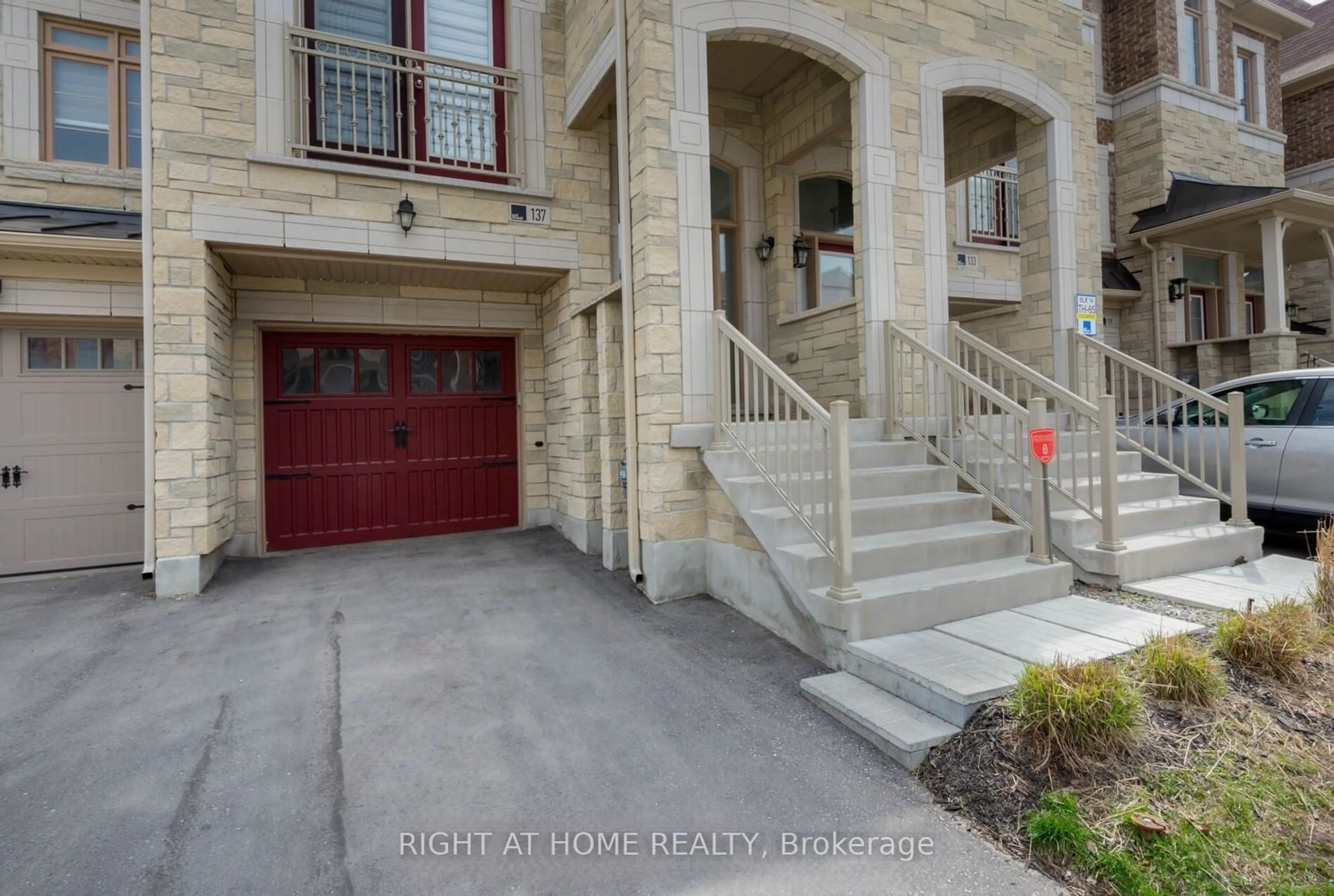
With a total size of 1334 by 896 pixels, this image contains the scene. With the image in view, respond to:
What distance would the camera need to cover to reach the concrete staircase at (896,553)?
131 inches

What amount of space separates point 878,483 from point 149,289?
5448 mm

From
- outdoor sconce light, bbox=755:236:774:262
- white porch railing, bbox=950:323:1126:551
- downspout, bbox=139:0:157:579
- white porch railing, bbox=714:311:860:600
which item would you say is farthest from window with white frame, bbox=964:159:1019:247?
downspout, bbox=139:0:157:579

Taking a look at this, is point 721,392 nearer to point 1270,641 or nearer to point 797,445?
point 797,445

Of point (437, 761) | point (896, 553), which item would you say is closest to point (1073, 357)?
point (896, 553)

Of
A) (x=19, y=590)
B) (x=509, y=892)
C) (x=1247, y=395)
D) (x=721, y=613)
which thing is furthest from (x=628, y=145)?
(x=19, y=590)

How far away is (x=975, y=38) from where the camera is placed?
584 centimetres

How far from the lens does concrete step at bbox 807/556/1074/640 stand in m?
3.27

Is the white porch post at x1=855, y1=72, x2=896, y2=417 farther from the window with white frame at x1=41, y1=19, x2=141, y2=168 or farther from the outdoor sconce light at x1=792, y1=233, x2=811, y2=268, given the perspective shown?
the window with white frame at x1=41, y1=19, x2=141, y2=168

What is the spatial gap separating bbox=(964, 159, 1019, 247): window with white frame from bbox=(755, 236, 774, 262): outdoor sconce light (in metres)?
4.22


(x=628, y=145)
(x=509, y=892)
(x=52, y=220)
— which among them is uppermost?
(x=628, y=145)

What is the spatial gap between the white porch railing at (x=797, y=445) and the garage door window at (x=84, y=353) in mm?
5030

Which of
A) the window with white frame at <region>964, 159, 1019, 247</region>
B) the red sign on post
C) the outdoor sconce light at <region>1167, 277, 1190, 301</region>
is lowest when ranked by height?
the red sign on post

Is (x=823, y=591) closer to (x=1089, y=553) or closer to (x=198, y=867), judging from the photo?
(x=1089, y=553)

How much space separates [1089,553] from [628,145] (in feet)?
13.9
